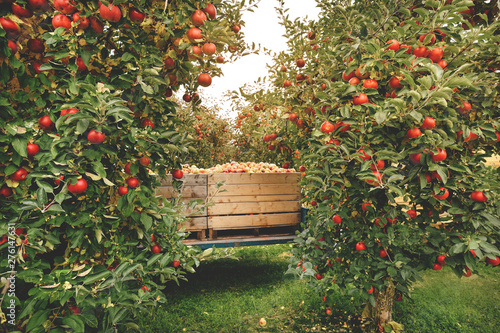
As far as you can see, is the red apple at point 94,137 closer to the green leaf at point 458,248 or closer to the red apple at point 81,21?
the red apple at point 81,21

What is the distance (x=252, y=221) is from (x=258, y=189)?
482 mm

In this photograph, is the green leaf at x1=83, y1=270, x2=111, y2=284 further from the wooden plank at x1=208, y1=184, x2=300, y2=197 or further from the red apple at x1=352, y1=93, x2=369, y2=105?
the wooden plank at x1=208, y1=184, x2=300, y2=197

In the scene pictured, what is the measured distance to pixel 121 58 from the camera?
1432 millimetres

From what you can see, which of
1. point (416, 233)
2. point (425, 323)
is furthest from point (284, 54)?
point (425, 323)

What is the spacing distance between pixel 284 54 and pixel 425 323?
3.15 meters

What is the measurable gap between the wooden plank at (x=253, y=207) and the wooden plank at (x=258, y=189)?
6.0 inches

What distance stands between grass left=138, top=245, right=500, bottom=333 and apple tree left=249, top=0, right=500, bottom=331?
31.9 inches

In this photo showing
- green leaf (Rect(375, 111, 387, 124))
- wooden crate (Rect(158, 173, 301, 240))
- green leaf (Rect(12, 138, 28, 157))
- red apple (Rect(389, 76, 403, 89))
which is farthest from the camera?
wooden crate (Rect(158, 173, 301, 240))

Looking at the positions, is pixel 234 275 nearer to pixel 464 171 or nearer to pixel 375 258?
pixel 375 258

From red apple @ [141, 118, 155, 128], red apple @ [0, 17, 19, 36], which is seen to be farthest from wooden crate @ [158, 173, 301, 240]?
red apple @ [0, 17, 19, 36]

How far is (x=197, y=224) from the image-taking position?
3809 millimetres

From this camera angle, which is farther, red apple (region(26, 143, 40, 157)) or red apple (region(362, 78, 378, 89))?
red apple (region(362, 78, 378, 89))

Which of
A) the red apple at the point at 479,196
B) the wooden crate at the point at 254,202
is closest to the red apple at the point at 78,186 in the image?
the red apple at the point at 479,196

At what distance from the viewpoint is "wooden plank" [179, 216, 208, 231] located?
3762 mm
